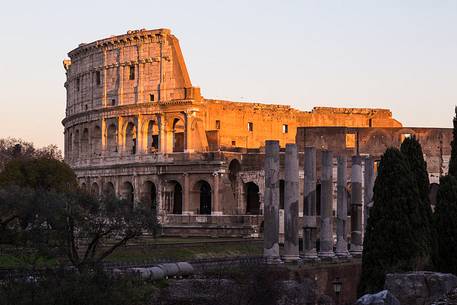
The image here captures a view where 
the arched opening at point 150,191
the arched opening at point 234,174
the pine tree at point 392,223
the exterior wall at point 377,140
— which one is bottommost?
the pine tree at point 392,223

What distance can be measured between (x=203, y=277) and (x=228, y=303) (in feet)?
10.6

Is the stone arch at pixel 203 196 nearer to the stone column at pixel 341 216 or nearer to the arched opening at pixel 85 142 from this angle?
the arched opening at pixel 85 142

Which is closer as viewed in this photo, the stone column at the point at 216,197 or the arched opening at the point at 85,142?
the stone column at the point at 216,197

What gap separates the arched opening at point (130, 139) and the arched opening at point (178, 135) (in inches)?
120

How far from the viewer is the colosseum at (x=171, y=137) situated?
179 feet

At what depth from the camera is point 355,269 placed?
1265 inches

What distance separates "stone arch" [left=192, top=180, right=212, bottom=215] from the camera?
55844mm

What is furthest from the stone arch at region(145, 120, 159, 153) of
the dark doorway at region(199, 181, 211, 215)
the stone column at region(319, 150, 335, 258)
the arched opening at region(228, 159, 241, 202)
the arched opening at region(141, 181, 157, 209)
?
the stone column at region(319, 150, 335, 258)

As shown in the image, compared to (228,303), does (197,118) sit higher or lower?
higher

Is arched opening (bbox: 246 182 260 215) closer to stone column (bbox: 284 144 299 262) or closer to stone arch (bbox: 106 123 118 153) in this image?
stone arch (bbox: 106 123 118 153)

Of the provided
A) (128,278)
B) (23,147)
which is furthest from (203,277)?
(23,147)

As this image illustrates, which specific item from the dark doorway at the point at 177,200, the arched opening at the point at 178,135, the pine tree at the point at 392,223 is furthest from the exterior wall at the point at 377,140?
the pine tree at the point at 392,223

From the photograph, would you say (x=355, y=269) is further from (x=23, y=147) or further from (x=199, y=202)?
(x=23, y=147)

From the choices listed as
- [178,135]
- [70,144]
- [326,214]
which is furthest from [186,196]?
[326,214]
